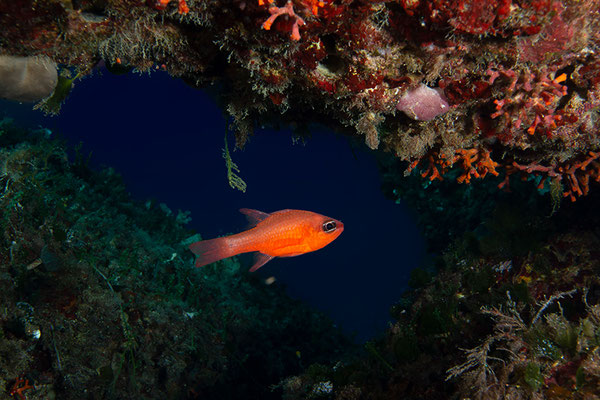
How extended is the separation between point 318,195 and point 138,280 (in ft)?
180

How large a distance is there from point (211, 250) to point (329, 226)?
4.58 ft

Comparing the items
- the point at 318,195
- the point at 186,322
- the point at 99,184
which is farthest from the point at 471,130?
the point at 318,195

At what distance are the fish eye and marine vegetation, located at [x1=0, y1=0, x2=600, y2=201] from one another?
1.02 metres

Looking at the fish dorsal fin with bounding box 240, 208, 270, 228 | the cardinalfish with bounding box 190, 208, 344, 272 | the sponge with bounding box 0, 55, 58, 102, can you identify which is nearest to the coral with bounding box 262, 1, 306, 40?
the cardinalfish with bounding box 190, 208, 344, 272

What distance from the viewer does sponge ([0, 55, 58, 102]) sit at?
2.52 m

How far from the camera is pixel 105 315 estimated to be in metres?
5.94

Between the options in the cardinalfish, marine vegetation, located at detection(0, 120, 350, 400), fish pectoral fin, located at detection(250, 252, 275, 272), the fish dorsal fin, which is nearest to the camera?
the cardinalfish

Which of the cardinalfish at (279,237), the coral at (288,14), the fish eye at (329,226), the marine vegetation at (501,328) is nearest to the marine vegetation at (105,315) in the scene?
the marine vegetation at (501,328)

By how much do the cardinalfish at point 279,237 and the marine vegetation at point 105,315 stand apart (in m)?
3.82

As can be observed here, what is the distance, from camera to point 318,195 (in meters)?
61.4

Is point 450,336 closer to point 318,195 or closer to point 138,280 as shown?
point 138,280

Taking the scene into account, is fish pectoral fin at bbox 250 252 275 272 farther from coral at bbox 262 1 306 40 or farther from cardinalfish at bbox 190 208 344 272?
coral at bbox 262 1 306 40

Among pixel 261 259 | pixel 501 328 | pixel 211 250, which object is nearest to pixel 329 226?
pixel 261 259

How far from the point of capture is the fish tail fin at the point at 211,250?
3598 millimetres
